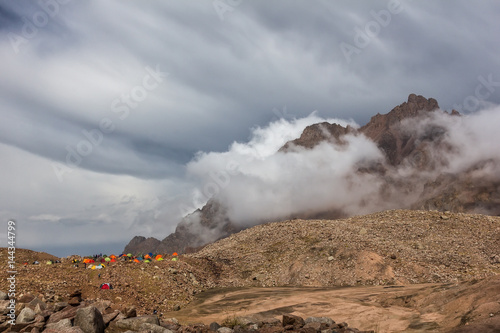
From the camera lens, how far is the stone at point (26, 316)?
533 inches

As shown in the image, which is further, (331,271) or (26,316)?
(331,271)

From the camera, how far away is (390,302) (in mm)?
17562

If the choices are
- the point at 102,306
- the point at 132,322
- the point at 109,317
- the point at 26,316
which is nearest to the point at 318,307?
the point at 132,322

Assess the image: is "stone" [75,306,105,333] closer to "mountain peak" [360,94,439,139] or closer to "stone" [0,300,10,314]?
"stone" [0,300,10,314]

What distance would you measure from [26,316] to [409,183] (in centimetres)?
17095

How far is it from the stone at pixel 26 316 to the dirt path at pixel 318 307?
728 cm

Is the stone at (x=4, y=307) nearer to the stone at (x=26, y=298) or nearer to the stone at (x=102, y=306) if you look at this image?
the stone at (x=26, y=298)

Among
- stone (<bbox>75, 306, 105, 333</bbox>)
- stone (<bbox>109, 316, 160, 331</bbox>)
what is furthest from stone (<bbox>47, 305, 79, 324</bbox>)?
stone (<bbox>109, 316, 160, 331</bbox>)

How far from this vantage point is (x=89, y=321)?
1251 cm

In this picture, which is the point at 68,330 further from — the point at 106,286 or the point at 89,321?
the point at 106,286

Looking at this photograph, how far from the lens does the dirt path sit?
14406 mm

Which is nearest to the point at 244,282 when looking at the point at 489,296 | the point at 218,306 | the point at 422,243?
the point at 218,306

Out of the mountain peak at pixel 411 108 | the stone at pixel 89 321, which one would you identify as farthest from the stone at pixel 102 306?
the mountain peak at pixel 411 108

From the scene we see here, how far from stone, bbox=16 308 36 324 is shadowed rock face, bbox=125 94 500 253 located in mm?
133011
